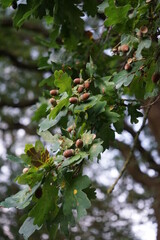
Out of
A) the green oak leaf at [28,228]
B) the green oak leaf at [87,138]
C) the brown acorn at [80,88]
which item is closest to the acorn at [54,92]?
the brown acorn at [80,88]

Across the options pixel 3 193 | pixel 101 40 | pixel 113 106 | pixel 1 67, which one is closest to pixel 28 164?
pixel 113 106

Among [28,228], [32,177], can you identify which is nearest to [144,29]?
[32,177]

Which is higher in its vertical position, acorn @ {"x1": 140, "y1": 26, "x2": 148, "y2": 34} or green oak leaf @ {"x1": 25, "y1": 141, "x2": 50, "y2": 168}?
acorn @ {"x1": 140, "y1": 26, "x2": 148, "y2": 34}

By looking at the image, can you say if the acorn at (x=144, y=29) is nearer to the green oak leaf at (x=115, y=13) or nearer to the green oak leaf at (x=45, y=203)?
the green oak leaf at (x=115, y=13)

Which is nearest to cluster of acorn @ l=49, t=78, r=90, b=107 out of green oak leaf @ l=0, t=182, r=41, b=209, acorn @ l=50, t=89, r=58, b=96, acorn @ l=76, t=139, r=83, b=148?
acorn @ l=50, t=89, r=58, b=96

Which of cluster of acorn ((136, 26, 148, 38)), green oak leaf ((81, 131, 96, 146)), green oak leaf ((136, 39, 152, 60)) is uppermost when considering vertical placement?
cluster of acorn ((136, 26, 148, 38))

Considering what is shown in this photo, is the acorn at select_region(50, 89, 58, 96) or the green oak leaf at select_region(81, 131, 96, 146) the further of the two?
the acorn at select_region(50, 89, 58, 96)

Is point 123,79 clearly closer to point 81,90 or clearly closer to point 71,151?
point 81,90

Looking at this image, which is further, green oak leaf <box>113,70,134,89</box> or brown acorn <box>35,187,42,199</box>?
green oak leaf <box>113,70,134,89</box>

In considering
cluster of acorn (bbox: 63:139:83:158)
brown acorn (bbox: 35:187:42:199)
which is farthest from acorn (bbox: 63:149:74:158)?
brown acorn (bbox: 35:187:42:199)

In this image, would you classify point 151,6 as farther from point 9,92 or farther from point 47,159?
point 9,92

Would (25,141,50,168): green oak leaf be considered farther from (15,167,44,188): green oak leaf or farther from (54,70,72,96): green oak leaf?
(54,70,72,96): green oak leaf

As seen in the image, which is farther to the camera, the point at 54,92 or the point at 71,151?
the point at 54,92

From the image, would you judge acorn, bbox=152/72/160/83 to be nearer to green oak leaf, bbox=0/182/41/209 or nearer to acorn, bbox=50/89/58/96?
acorn, bbox=50/89/58/96
